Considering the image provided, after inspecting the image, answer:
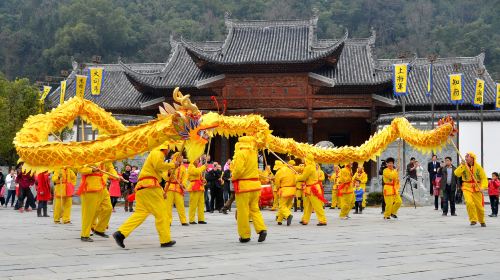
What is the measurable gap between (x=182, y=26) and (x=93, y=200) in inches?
2559

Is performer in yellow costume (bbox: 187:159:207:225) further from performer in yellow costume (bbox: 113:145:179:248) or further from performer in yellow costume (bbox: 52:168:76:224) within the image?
performer in yellow costume (bbox: 113:145:179:248)

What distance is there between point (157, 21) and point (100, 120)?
68472 millimetres

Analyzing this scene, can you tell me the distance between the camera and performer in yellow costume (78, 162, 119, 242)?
9.17 m

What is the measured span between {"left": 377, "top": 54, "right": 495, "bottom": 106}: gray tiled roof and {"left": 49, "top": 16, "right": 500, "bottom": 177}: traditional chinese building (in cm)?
5

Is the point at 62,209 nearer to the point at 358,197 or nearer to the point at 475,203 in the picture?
the point at 358,197

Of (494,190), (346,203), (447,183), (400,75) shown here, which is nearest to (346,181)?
(346,203)

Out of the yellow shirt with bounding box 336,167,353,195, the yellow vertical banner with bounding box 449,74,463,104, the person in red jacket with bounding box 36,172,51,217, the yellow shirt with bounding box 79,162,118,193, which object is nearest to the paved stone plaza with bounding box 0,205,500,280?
the yellow shirt with bounding box 79,162,118,193

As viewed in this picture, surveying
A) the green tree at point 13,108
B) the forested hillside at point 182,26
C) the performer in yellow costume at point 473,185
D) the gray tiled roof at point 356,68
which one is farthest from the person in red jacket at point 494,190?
the forested hillside at point 182,26

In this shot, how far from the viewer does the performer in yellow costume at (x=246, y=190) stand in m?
8.98

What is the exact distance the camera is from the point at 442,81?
31.7 m

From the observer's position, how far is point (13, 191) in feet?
68.0

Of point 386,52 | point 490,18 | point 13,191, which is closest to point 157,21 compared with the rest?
point 386,52

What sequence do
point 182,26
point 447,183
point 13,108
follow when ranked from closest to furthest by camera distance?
1. point 447,183
2. point 13,108
3. point 182,26

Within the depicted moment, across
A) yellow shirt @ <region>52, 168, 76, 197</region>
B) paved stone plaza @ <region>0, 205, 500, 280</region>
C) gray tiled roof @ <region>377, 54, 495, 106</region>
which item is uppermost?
gray tiled roof @ <region>377, 54, 495, 106</region>
